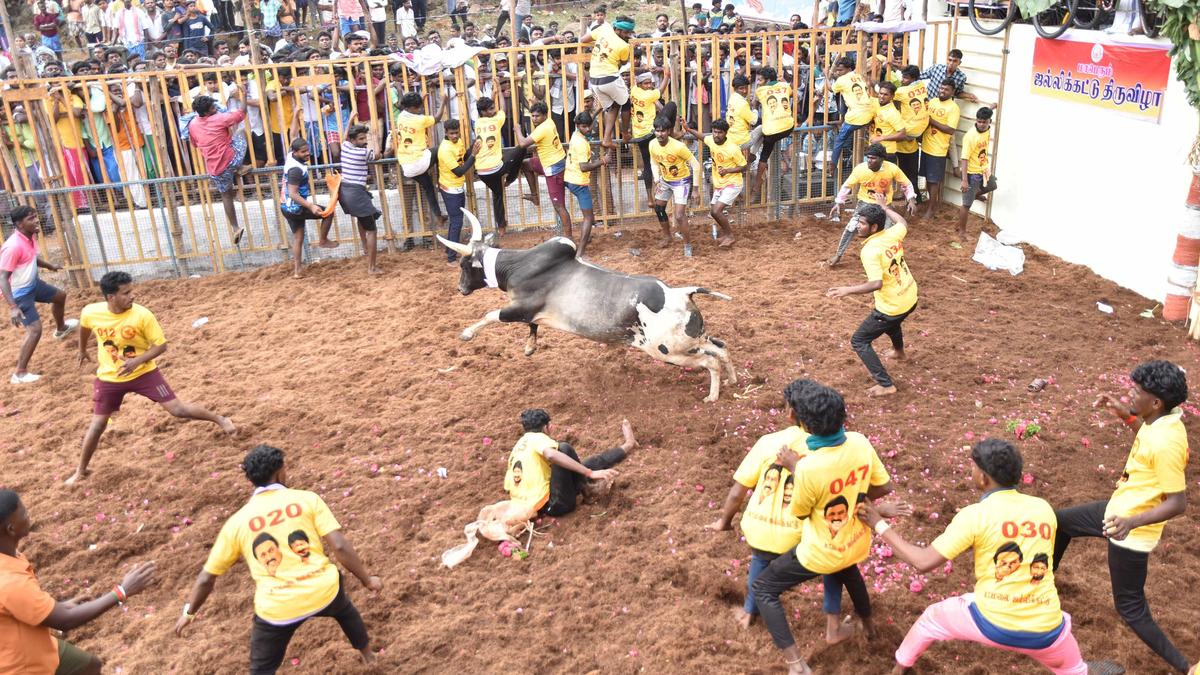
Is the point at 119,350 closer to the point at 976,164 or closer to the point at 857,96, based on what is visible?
the point at 857,96

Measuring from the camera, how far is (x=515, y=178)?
44.0ft

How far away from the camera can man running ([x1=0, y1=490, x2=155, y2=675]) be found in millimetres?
4410

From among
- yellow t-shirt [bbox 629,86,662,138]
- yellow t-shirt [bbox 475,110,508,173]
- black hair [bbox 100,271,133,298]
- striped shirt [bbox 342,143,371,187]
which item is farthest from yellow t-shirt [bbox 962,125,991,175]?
black hair [bbox 100,271,133,298]

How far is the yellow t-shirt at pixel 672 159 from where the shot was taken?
12164 mm

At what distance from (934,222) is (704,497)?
7878mm

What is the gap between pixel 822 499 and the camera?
481cm

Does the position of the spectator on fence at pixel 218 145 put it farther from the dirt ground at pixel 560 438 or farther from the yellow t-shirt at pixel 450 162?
the yellow t-shirt at pixel 450 162

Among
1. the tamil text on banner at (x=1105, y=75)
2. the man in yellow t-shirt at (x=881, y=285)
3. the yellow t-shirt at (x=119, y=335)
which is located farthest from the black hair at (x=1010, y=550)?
the tamil text on banner at (x=1105, y=75)

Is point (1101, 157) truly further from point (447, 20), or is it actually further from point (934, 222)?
point (447, 20)

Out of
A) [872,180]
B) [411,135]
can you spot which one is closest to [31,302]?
[411,135]

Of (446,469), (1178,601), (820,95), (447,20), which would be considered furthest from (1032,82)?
(447,20)

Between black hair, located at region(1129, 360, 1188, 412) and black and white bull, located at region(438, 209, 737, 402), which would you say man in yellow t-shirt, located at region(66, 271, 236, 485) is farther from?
black hair, located at region(1129, 360, 1188, 412)

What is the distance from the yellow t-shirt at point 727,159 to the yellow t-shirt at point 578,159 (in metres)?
1.60

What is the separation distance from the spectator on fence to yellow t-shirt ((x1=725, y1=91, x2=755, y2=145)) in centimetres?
633
